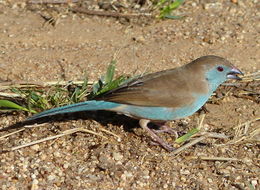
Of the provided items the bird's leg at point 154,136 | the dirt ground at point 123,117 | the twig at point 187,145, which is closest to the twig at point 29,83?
the dirt ground at point 123,117

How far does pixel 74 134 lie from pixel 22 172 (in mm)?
657

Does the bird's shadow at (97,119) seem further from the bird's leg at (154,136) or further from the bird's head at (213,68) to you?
the bird's head at (213,68)

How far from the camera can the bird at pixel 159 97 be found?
16.8 ft

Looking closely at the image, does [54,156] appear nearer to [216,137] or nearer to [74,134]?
[74,134]

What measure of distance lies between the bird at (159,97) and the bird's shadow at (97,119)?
0.23 m

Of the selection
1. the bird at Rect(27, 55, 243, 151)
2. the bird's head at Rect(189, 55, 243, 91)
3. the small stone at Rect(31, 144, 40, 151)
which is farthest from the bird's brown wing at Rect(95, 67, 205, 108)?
the small stone at Rect(31, 144, 40, 151)

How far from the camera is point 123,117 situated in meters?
5.61

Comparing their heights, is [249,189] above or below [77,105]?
below

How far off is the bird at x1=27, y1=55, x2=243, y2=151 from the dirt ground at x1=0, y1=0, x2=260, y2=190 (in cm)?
24

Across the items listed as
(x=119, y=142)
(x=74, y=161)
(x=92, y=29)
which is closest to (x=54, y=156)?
(x=74, y=161)

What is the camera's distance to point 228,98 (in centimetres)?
604

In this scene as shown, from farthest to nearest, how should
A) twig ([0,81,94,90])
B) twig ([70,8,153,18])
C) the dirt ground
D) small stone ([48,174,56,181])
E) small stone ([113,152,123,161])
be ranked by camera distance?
1. twig ([70,8,153,18])
2. twig ([0,81,94,90])
3. small stone ([113,152,123,161])
4. the dirt ground
5. small stone ([48,174,56,181])

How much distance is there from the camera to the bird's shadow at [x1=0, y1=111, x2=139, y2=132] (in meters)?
5.39

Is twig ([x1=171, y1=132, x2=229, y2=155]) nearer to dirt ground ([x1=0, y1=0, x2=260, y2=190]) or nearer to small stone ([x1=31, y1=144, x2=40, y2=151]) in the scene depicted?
dirt ground ([x1=0, y1=0, x2=260, y2=190])
